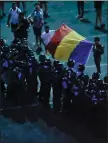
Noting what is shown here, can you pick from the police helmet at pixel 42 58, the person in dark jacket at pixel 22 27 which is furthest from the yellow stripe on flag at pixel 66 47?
the person in dark jacket at pixel 22 27

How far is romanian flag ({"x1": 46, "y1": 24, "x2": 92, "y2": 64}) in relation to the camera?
3.67 m

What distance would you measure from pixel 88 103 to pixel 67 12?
0.98 m

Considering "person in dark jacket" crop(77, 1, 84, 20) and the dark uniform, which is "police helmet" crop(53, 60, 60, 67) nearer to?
the dark uniform

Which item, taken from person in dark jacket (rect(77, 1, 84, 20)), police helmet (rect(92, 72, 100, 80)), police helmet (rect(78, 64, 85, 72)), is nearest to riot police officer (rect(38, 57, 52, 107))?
police helmet (rect(78, 64, 85, 72))

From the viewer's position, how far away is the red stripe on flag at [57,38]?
3668mm

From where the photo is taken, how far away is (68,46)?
3734 millimetres

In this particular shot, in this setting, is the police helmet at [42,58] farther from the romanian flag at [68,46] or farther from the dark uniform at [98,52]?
the dark uniform at [98,52]

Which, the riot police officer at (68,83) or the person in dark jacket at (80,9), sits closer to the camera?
the person in dark jacket at (80,9)

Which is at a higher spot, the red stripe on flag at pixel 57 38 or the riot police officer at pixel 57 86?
the red stripe on flag at pixel 57 38

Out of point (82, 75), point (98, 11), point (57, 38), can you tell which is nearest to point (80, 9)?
point (98, 11)

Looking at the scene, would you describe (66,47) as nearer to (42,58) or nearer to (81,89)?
(42,58)

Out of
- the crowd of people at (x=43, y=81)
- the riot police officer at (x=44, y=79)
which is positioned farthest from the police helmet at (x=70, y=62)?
the riot police officer at (x=44, y=79)

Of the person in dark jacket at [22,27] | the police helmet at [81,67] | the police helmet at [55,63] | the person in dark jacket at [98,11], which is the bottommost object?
the police helmet at [81,67]

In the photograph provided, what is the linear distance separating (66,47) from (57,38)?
0.14 metres
